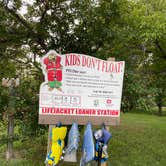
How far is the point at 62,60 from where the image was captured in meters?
3.43

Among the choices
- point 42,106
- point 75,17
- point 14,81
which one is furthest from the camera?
point 75,17

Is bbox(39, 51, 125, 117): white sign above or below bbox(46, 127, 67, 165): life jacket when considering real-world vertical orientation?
above

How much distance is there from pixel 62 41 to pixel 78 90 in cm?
168

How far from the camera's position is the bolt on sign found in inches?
132

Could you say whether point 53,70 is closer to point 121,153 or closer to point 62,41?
point 62,41

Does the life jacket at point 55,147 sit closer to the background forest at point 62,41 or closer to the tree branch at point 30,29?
the background forest at point 62,41

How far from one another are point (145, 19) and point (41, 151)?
360 cm

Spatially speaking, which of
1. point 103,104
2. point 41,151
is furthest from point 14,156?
point 103,104

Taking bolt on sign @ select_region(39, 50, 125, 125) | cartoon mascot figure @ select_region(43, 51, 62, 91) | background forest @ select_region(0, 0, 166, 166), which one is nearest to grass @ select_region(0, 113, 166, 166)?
background forest @ select_region(0, 0, 166, 166)

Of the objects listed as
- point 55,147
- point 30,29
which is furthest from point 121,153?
point 30,29

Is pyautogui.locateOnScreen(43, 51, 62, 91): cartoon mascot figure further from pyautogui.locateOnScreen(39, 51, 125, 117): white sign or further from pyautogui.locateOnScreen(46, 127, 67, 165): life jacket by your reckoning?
pyautogui.locateOnScreen(46, 127, 67, 165): life jacket

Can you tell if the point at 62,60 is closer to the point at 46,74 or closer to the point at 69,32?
the point at 46,74

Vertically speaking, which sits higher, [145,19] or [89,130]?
[145,19]

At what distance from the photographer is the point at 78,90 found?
340 cm
